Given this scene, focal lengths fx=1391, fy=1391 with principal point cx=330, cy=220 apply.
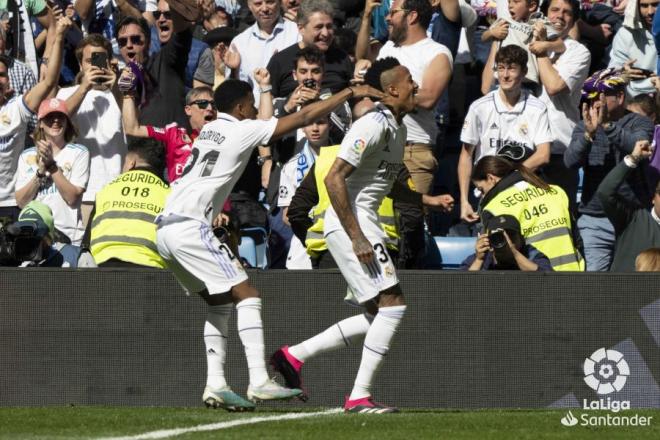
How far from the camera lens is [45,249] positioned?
1064 cm

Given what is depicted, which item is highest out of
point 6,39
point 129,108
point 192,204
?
point 6,39

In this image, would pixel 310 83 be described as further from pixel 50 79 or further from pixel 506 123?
pixel 50 79

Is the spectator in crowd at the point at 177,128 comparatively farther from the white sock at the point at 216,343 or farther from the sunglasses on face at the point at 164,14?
the white sock at the point at 216,343

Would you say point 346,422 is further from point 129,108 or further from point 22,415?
point 129,108

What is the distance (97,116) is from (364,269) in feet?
14.5

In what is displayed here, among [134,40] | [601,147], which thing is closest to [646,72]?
[601,147]

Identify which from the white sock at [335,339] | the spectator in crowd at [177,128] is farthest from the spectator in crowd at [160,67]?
the white sock at [335,339]

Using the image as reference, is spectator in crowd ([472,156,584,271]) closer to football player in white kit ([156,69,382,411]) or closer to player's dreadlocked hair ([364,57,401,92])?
player's dreadlocked hair ([364,57,401,92])

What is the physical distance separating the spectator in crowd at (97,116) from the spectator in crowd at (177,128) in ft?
0.35

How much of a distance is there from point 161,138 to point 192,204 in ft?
10.9

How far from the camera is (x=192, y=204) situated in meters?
8.60

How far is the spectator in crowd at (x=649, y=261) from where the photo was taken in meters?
10.1

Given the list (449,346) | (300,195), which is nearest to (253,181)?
(300,195)

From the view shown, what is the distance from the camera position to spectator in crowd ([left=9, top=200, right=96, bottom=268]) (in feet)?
Result: 34.0
